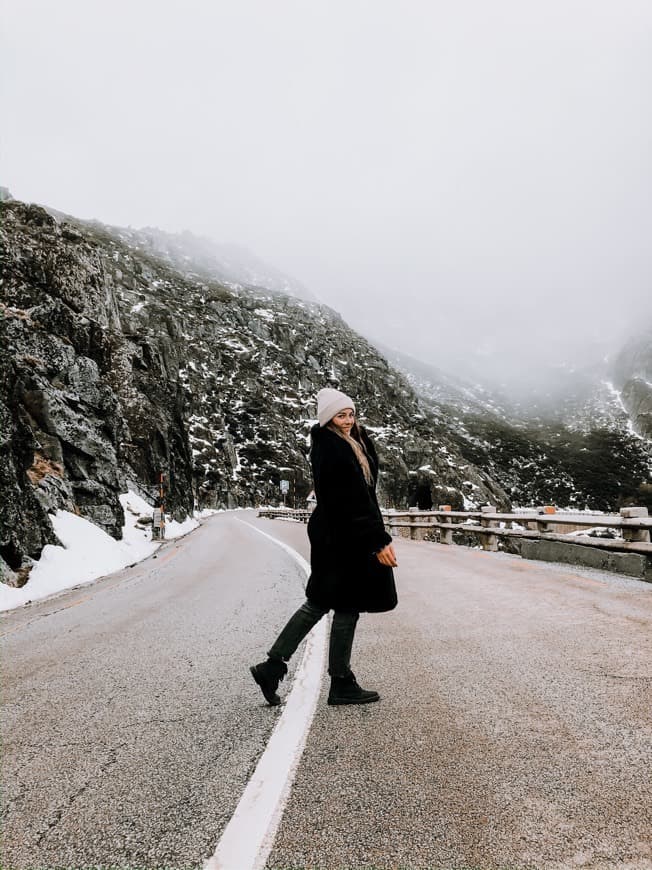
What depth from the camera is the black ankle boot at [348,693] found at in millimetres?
3014

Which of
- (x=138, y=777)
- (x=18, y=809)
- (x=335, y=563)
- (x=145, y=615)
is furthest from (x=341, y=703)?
(x=145, y=615)

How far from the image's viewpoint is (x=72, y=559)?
10.5 metres

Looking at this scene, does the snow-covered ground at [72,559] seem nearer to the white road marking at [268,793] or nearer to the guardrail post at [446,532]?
the white road marking at [268,793]

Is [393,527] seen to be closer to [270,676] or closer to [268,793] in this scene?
[270,676]

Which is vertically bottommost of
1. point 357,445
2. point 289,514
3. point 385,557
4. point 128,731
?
point 289,514

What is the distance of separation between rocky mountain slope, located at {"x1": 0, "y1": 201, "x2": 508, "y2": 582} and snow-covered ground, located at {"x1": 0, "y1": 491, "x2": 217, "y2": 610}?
37 cm

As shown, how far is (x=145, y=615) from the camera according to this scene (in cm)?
611

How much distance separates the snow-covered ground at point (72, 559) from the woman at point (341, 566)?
21.4ft

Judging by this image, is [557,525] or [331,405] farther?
[557,525]

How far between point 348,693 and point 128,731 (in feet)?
4.32

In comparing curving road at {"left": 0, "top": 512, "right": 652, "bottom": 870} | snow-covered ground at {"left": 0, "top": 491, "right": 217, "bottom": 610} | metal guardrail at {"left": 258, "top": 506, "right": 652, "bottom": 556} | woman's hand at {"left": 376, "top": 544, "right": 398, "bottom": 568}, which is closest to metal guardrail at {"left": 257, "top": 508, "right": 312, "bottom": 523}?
metal guardrail at {"left": 258, "top": 506, "right": 652, "bottom": 556}

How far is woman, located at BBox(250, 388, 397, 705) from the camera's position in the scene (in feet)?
9.66

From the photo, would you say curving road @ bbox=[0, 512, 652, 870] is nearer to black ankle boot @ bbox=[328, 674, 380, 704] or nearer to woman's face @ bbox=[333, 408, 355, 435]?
black ankle boot @ bbox=[328, 674, 380, 704]

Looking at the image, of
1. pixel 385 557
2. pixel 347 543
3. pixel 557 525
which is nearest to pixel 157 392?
pixel 557 525
